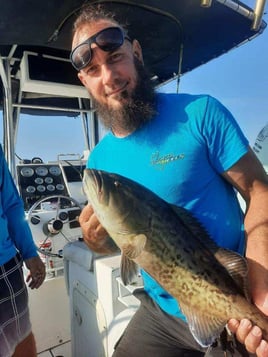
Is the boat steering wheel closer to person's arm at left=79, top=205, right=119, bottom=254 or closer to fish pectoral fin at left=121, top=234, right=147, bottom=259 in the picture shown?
person's arm at left=79, top=205, right=119, bottom=254

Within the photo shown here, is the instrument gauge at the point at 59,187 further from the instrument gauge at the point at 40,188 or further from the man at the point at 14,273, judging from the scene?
the man at the point at 14,273

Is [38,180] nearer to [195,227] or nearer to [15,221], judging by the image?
[15,221]

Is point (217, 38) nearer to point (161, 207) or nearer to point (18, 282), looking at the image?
point (161, 207)

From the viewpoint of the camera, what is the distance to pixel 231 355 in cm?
130

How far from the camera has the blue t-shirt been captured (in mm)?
1327

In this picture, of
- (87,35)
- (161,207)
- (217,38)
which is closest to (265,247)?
(161,207)

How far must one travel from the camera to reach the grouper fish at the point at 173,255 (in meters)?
1.10

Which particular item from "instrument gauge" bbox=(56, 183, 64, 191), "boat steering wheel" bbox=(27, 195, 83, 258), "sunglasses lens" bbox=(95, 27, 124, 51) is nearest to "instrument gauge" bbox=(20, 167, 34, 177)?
"instrument gauge" bbox=(56, 183, 64, 191)

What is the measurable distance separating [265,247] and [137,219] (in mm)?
521

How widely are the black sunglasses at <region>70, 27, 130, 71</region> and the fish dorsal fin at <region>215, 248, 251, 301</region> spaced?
45.8 inches

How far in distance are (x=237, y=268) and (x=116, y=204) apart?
1.65 ft

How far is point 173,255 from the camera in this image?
3.70ft

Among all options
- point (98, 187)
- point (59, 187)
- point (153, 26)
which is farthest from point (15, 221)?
point (153, 26)

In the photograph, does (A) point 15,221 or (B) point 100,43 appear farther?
(A) point 15,221
